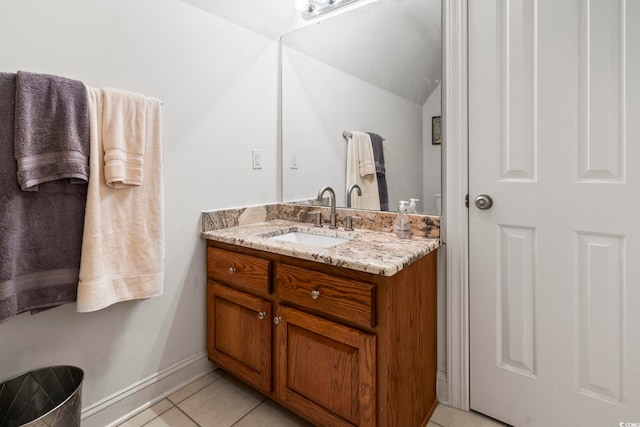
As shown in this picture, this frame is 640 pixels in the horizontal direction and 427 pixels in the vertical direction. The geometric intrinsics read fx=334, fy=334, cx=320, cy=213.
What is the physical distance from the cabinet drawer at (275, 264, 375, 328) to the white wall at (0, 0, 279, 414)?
0.63 meters

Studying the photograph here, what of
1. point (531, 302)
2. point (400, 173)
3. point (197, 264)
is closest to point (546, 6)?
point (400, 173)

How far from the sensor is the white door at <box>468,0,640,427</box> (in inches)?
45.3

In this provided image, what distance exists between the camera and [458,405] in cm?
152

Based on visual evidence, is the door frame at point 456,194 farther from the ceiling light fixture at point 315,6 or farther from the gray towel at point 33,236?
the gray towel at point 33,236

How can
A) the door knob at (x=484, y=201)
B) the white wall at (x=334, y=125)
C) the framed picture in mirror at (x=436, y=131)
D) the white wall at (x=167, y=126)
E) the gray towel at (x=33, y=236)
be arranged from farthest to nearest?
the white wall at (x=334, y=125) < the framed picture in mirror at (x=436, y=131) < the door knob at (x=484, y=201) < the white wall at (x=167, y=126) < the gray towel at (x=33, y=236)

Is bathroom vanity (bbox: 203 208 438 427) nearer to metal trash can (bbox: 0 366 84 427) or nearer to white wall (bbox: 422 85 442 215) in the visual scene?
white wall (bbox: 422 85 442 215)

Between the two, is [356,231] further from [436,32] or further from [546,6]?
[546,6]

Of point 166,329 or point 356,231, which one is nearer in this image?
point 166,329

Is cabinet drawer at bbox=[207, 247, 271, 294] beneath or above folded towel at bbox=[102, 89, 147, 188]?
beneath

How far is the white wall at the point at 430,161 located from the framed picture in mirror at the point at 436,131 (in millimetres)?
15

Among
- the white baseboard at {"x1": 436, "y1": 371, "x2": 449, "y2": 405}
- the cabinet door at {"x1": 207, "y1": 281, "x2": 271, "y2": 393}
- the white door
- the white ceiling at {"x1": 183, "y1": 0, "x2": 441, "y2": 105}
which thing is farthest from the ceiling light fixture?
the white baseboard at {"x1": 436, "y1": 371, "x2": 449, "y2": 405}

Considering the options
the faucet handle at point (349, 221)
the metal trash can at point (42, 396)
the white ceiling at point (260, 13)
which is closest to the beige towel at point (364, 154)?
the faucet handle at point (349, 221)

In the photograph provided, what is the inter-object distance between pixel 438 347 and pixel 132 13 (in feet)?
6.60

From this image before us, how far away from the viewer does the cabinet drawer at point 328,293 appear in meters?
1.13
